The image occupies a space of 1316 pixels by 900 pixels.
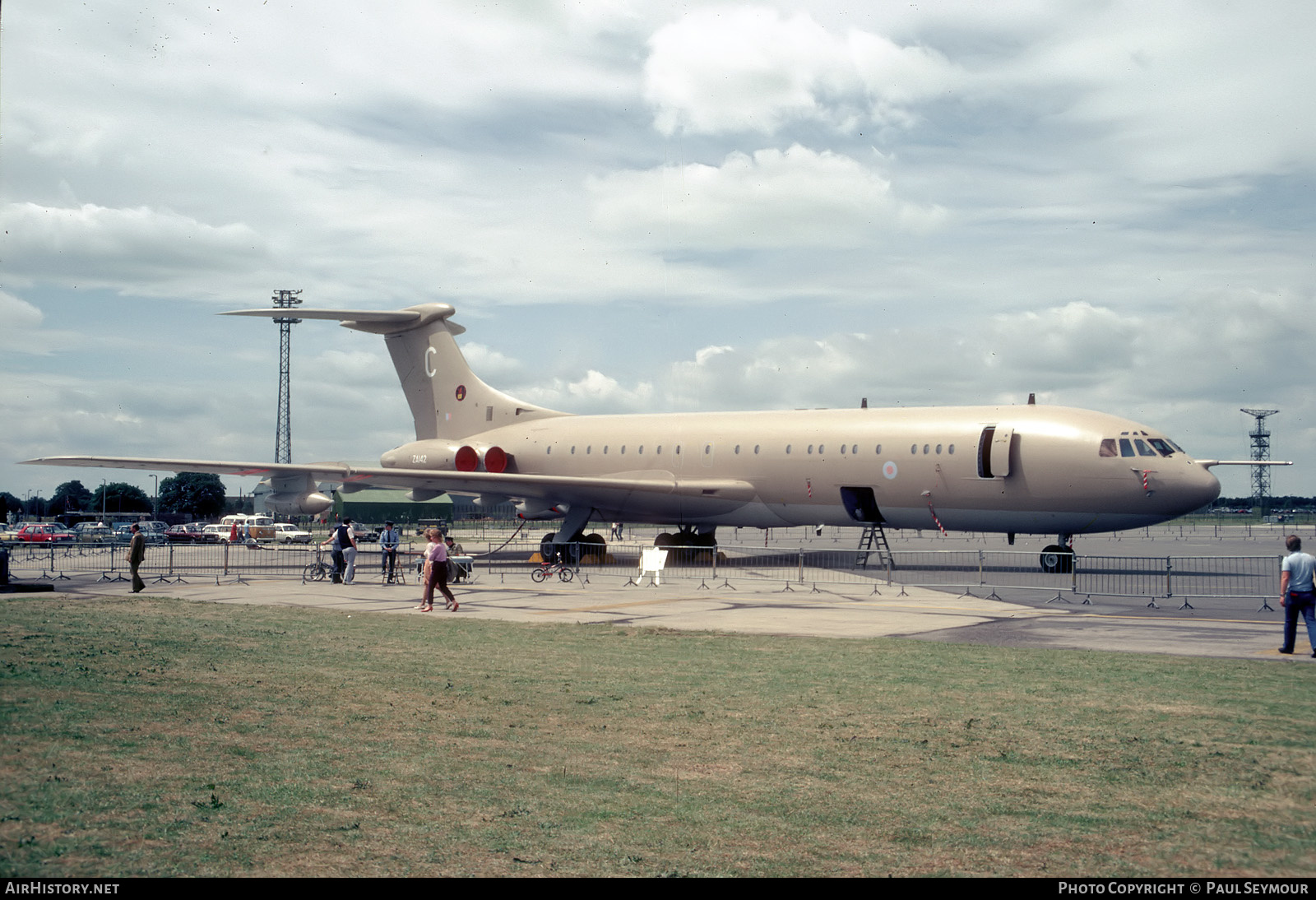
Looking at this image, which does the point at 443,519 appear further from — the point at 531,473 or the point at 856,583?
the point at 856,583

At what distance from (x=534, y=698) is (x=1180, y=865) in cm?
587

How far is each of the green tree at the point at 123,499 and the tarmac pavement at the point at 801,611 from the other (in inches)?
5755

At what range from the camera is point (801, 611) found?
1923cm

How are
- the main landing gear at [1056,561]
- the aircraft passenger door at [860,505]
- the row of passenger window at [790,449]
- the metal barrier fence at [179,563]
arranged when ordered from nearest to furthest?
1. the main landing gear at [1056,561]
2. the row of passenger window at [790,449]
3. the metal barrier fence at [179,563]
4. the aircraft passenger door at [860,505]

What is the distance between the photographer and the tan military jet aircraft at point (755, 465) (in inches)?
1053

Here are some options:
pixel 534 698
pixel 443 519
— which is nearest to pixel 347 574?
pixel 534 698

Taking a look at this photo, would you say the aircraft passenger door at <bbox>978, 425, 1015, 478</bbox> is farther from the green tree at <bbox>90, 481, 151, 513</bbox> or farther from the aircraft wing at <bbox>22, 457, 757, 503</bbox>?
the green tree at <bbox>90, 481, 151, 513</bbox>

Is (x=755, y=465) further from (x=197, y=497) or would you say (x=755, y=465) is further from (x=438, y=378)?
(x=197, y=497)

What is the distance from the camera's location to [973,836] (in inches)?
227

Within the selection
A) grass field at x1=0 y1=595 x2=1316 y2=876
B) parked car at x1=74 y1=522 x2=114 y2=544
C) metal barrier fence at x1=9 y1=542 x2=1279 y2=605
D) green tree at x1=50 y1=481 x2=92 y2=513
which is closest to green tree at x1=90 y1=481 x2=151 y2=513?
green tree at x1=50 y1=481 x2=92 y2=513

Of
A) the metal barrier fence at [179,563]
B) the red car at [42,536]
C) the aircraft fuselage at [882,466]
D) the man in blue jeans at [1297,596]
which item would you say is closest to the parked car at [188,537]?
the red car at [42,536]

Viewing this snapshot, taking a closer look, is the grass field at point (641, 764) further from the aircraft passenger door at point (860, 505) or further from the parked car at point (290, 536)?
the parked car at point (290, 536)

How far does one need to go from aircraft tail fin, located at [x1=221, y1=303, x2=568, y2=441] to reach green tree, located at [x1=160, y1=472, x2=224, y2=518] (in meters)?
118

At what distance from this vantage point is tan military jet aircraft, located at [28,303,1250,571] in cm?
2675
